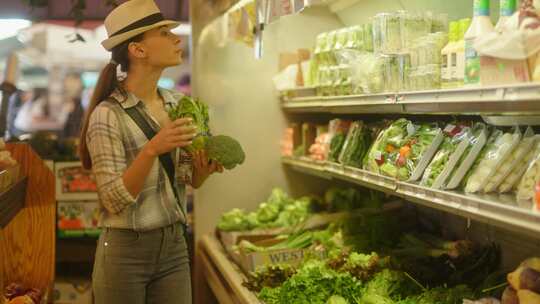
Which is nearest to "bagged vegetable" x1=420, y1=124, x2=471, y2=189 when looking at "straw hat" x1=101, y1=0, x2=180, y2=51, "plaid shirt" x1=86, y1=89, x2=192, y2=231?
"plaid shirt" x1=86, y1=89, x2=192, y2=231

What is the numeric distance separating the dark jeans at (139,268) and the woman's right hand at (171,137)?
15.1 inches

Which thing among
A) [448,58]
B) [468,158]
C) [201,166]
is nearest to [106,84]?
[201,166]

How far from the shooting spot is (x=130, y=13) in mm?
3240

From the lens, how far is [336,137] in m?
4.26

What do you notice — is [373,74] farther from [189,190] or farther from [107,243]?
[189,190]

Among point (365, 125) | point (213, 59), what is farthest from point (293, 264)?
point (213, 59)

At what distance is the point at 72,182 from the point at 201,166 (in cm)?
280

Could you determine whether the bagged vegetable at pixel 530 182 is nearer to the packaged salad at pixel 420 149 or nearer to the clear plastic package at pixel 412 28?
the packaged salad at pixel 420 149

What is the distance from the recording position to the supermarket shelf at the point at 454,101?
2230 millimetres

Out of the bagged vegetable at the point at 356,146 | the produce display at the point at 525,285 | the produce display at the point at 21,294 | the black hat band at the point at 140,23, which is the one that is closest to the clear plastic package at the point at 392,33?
the bagged vegetable at the point at 356,146

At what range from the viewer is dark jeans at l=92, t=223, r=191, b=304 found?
3098 millimetres

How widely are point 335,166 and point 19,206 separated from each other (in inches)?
67.3

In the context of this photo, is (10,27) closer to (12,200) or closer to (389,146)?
(12,200)

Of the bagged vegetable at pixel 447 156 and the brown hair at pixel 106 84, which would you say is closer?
the bagged vegetable at pixel 447 156
